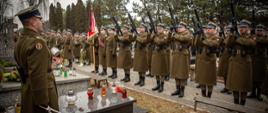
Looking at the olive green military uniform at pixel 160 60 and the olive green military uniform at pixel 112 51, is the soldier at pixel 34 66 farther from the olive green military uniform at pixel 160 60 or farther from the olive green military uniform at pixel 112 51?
the olive green military uniform at pixel 112 51

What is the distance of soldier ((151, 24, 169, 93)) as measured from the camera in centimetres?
766

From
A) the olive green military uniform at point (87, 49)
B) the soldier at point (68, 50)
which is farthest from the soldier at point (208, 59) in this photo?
the soldier at point (68, 50)


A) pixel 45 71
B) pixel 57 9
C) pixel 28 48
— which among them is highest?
pixel 57 9

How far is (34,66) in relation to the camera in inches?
110

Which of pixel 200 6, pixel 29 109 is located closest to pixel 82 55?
pixel 200 6

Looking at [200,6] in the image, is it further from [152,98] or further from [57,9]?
[57,9]

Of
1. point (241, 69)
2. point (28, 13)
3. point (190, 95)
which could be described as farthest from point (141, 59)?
point (28, 13)

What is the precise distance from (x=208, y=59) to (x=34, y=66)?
483cm

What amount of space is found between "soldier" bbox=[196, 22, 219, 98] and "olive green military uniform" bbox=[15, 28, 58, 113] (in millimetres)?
4447

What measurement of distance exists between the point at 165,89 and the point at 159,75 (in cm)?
61

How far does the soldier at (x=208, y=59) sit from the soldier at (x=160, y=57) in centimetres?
139

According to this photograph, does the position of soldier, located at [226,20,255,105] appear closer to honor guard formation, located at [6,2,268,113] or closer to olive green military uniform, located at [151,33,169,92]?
honor guard formation, located at [6,2,268,113]

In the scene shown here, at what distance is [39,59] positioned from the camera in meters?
2.83

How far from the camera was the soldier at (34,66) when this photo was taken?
9.30 feet
